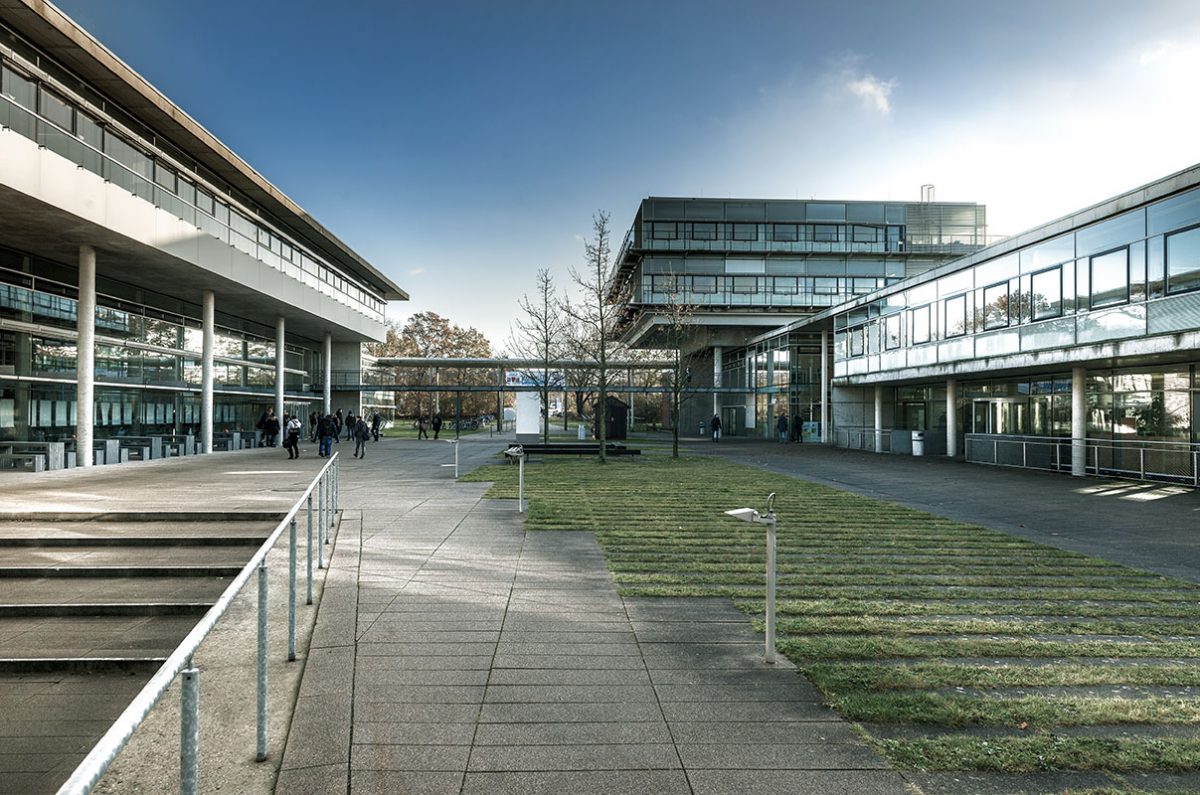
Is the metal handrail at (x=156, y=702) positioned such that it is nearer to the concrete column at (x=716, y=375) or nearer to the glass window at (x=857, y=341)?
the glass window at (x=857, y=341)

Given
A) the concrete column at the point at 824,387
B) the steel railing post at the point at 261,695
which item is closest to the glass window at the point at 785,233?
the concrete column at the point at 824,387

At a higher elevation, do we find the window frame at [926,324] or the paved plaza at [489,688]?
the window frame at [926,324]

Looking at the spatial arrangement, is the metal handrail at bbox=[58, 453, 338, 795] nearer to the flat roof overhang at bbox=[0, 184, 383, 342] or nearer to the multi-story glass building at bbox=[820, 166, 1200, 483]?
the flat roof overhang at bbox=[0, 184, 383, 342]

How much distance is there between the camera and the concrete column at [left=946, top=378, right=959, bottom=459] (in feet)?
94.8

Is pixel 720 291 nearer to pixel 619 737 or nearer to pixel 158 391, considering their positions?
pixel 158 391

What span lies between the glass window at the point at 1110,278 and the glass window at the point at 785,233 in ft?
129

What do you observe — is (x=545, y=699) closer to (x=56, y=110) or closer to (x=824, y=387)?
(x=56, y=110)

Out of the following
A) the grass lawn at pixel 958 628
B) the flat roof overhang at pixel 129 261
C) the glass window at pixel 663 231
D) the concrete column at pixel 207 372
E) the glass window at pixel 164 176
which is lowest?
the grass lawn at pixel 958 628

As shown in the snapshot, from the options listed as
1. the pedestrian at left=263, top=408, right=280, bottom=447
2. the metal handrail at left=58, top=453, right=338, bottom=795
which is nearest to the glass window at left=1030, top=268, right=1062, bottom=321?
the metal handrail at left=58, top=453, right=338, bottom=795

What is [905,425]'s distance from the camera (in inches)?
1383

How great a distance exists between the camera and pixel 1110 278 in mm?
19500

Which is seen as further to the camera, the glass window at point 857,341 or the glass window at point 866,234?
the glass window at point 866,234

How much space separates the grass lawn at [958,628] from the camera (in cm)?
401

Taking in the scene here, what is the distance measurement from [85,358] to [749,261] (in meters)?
47.0
